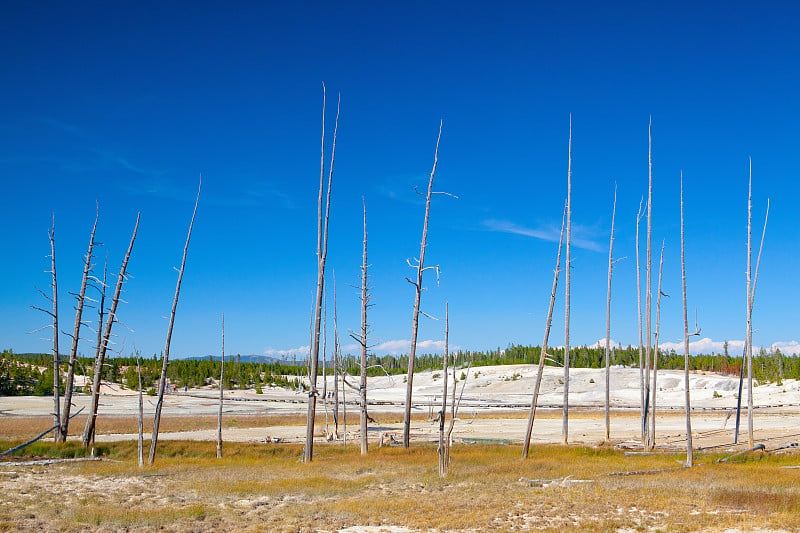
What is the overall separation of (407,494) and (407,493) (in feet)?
0.52

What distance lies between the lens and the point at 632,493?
16.4 m

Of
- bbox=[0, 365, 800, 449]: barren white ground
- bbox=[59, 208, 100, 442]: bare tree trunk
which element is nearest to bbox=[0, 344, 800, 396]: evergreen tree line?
bbox=[0, 365, 800, 449]: barren white ground

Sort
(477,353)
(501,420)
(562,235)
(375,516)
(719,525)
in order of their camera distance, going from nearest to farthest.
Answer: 1. (719,525)
2. (375,516)
3. (562,235)
4. (501,420)
5. (477,353)

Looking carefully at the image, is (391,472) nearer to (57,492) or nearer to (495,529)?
(495,529)

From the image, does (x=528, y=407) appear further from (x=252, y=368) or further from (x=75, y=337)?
(x=252, y=368)

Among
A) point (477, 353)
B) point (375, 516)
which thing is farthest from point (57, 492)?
point (477, 353)

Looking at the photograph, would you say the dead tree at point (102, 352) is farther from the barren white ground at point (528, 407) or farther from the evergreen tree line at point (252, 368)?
the evergreen tree line at point (252, 368)

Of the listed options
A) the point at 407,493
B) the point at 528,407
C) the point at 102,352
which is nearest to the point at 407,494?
the point at 407,493

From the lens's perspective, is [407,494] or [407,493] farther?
[407,493]

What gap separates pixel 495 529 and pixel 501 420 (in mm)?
40415

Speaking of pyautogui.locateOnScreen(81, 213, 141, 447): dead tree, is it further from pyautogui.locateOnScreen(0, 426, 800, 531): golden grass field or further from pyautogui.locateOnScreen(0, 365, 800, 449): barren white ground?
pyautogui.locateOnScreen(0, 365, 800, 449): barren white ground

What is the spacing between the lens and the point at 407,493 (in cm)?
1742

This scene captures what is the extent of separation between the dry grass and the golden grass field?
0.12 feet

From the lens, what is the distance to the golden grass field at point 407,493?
13.7 metres
